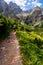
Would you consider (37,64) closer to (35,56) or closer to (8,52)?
(35,56)

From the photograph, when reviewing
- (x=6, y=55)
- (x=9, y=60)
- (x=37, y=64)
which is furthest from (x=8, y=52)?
(x=37, y=64)

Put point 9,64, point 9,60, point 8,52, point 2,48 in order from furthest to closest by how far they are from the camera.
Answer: point 2,48
point 8,52
point 9,60
point 9,64

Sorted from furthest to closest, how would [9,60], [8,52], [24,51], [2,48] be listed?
[2,48]
[8,52]
[24,51]
[9,60]

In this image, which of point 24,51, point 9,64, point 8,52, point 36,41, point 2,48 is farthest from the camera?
point 36,41

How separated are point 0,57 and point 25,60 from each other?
2.78 metres

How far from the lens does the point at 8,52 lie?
1884cm

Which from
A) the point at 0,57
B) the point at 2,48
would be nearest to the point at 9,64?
the point at 0,57

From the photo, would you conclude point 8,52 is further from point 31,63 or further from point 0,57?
point 31,63

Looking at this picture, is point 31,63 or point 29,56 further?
point 29,56

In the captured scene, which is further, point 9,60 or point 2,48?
point 2,48

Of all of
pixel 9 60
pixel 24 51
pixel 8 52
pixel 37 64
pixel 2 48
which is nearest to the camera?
pixel 37 64

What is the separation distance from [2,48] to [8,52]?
1.73 meters

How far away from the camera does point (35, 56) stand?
53.0 feet

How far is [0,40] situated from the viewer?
23953 mm
